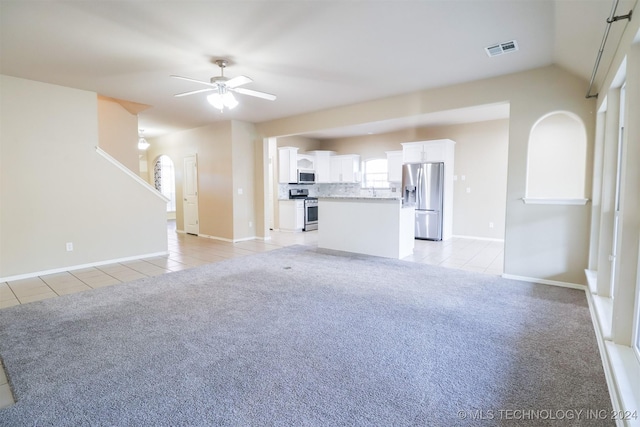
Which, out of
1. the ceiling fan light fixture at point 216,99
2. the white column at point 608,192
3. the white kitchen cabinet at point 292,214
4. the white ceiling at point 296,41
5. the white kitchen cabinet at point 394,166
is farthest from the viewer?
the white kitchen cabinet at point 292,214

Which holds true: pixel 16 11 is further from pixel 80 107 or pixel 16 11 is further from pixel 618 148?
pixel 618 148

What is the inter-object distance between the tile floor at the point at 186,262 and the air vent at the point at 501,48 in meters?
2.81

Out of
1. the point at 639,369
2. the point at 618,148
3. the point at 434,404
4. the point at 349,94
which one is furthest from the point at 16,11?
the point at 618,148

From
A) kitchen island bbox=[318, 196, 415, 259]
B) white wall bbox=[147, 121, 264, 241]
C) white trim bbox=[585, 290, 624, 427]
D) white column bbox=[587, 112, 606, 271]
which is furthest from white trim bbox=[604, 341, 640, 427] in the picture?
white wall bbox=[147, 121, 264, 241]

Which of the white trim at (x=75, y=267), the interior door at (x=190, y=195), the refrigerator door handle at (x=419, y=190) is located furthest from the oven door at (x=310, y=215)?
the white trim at (x=75, y=267)

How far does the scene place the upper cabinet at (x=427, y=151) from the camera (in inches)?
271

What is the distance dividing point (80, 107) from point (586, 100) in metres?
6.73

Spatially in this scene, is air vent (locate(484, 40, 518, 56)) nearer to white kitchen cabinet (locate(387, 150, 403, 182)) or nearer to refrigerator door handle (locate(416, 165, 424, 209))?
refrigerator door handle (locate(416, 165, 424, 209))

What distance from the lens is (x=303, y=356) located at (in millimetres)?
2219

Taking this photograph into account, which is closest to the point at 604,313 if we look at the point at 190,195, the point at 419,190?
the point at 419,190

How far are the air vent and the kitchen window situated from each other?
203 inches

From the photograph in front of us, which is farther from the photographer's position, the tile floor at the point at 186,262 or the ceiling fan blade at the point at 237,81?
the tile floor at the point at 186,262

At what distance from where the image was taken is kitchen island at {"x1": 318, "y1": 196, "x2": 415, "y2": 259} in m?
5.23

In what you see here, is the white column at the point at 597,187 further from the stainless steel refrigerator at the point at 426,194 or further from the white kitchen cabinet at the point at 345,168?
the white kitchen cabinet at the point at 345,168
